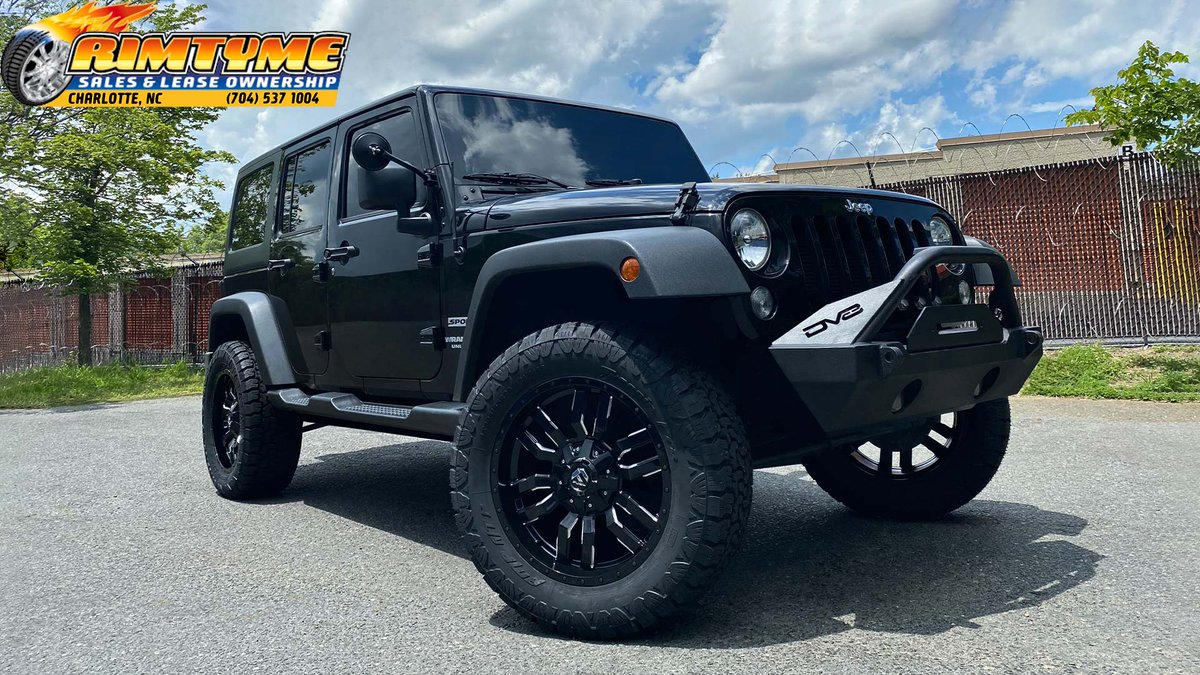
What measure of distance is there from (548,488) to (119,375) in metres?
14.8

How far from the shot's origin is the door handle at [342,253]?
4191mm

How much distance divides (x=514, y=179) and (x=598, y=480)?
154cm

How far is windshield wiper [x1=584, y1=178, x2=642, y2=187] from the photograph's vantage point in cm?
395

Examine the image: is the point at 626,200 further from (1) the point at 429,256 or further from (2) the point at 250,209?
(2) the point at 250,209

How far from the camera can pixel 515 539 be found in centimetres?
292

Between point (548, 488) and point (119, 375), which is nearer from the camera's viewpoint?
point (548, 488)

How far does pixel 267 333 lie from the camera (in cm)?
493

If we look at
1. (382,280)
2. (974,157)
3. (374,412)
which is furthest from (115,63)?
(974,157)

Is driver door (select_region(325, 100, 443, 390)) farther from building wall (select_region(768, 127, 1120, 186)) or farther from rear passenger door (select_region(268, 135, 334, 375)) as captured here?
building wall (select_region(768, 127, 1120, 186))

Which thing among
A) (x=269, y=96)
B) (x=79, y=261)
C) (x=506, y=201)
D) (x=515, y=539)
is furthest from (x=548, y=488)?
(x=79, y=261)

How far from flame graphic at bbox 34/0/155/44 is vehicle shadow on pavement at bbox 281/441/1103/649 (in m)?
14.2

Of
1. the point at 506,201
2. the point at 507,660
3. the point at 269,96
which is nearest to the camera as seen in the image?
the point at 507,660

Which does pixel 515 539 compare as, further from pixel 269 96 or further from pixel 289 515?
pixel 269 96

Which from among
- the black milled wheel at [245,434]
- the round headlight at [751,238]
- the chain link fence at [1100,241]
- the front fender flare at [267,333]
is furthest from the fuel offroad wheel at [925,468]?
the chain link fence at [1100,241]
